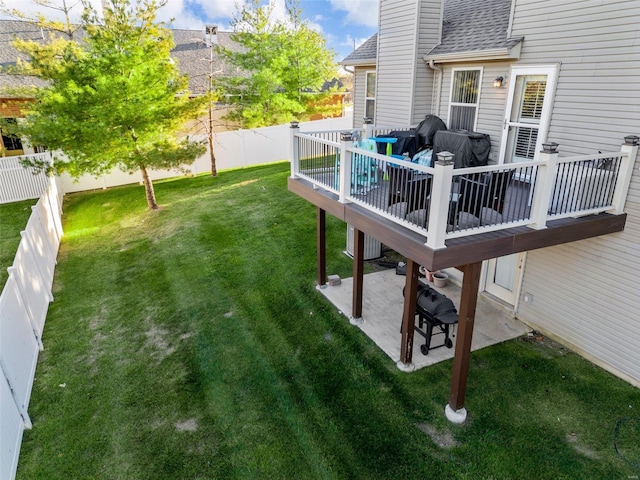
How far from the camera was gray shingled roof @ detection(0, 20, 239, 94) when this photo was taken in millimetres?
19422

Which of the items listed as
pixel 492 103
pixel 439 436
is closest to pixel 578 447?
pixel 439 436

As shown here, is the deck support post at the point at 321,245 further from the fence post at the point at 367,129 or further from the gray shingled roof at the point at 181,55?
the gray shingled roof at the point at 181,55

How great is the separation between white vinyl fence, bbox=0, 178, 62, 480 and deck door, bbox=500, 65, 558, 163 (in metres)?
8.23


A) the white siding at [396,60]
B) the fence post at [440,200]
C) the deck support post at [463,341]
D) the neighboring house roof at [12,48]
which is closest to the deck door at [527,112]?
the white siding at [396,60]

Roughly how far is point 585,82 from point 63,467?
8658 millimetres

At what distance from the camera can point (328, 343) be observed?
7.49m

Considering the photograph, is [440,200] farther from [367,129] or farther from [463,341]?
[367,129]

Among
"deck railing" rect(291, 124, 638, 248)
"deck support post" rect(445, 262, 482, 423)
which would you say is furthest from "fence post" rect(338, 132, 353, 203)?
"deck support post" rect(445, 262, 482, 423)

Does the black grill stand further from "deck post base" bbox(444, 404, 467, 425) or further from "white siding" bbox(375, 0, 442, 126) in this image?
"white siding" bbox(375, 0, 442, 126)

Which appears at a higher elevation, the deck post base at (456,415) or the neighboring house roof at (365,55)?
the neighboring house roof at (365,55)

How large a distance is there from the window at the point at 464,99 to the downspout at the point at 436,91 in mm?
309

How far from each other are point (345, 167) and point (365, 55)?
5873mm

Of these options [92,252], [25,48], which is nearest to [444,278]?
[92,252]

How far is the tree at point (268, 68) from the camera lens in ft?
64.8
